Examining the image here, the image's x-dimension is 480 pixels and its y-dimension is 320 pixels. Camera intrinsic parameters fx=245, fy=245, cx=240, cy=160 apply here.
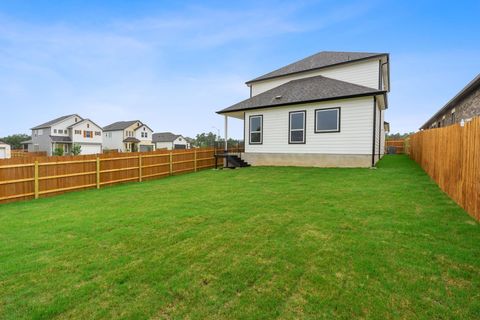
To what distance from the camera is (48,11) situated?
12633 mm

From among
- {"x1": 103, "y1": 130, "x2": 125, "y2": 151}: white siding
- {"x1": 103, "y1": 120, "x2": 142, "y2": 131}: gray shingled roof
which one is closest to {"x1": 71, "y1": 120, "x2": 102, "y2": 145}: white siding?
{"x1": 103, "y1": 130, "x2": 125, "y2": 151}: white siding

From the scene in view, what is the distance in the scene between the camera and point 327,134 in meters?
12.4

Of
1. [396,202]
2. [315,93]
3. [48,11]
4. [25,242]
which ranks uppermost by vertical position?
[48,11]

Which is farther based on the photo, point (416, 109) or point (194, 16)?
point (416, 109)

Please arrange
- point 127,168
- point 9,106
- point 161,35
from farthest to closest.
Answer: point 9,106
point 161,35
point 127,168

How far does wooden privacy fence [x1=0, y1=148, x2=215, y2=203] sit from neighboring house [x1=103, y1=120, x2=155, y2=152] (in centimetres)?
3595

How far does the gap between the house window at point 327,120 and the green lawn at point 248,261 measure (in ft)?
22.9

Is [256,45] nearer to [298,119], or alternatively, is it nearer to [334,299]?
[298,119]

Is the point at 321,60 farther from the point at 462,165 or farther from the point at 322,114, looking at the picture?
the point at 462,165

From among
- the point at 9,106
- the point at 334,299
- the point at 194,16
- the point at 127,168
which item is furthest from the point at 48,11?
the point at 9,106

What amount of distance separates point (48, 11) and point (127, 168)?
9295mm

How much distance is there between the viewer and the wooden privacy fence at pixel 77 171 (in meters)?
8.01

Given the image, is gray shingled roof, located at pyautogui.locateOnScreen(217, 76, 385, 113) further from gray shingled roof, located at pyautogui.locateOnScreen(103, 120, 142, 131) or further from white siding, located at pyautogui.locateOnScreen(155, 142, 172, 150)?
white siding, located at pyautogui.locateOnScreen(155, 142, 172, 150)

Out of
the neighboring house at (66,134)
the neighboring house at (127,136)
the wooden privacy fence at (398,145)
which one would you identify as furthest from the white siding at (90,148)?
the wooden privacy fence at (398,145)
